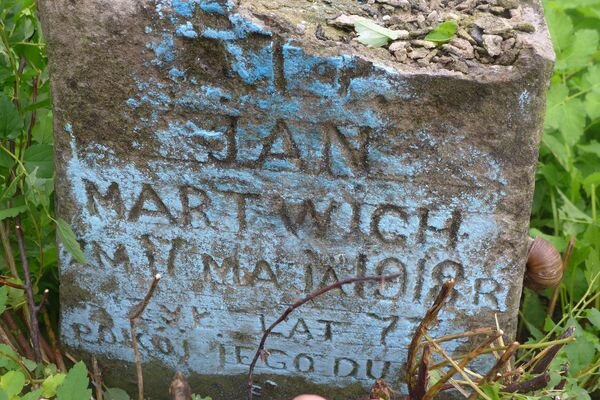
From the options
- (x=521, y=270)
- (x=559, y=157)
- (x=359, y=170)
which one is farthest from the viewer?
(x=559, y=157)

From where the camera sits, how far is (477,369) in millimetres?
2125

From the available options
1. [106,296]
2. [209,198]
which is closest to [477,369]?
[209,198]

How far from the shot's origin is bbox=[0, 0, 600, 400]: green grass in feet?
6.59

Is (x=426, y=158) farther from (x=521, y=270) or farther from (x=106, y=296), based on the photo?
(x=106, y=296)

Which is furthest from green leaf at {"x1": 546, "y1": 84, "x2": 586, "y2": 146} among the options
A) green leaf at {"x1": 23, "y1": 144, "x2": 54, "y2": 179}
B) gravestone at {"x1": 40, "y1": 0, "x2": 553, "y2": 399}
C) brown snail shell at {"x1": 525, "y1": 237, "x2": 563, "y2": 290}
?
green leaf at {"x1": 23, "y1": 144, "x2": 54, "y2": 179}

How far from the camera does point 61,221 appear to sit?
1930 mm

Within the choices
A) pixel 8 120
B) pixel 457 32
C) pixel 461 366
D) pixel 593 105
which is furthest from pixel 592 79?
pixel 8 120

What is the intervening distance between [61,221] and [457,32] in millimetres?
954

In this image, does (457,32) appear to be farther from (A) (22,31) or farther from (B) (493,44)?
(A) (22,31)

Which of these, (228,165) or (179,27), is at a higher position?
(179,27)

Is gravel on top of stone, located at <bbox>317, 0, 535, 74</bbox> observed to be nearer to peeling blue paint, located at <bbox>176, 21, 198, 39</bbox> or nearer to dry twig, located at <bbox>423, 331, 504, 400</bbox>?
peeling blue paint, located at <bbox>176, 21, 198, 39</bbox>

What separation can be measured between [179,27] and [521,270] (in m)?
0.94

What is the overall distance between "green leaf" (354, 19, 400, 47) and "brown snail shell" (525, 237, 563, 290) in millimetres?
680

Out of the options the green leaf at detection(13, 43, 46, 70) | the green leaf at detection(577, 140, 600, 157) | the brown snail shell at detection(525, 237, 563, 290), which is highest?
the green leaf at detection(13, 43, 46, 70)
